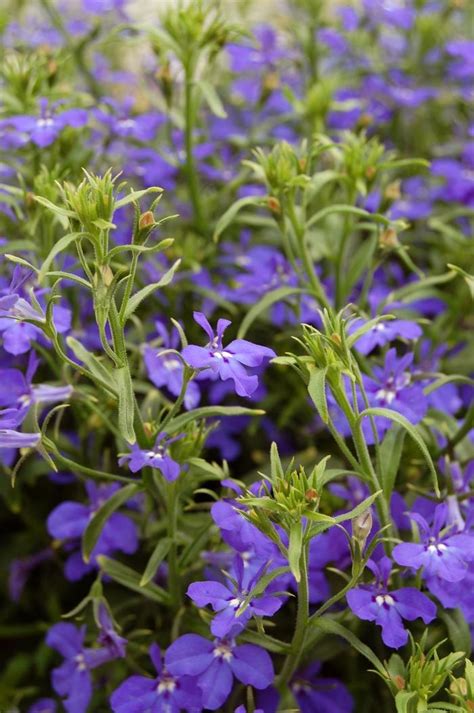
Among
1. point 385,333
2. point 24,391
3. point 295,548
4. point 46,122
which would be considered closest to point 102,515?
point 24,391

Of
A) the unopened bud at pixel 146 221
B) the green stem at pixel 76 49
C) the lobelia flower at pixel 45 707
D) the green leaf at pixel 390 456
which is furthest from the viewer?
the green stem at pixel 76 49

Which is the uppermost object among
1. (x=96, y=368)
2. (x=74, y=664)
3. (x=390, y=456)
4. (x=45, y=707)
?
(x=96, y=368)

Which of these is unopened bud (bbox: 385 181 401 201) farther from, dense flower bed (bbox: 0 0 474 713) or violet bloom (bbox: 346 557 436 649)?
violet bloom (bbox: 346 557 436 649)

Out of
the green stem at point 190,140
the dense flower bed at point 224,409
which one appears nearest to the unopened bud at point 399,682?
the dense flower bed at point 224,409

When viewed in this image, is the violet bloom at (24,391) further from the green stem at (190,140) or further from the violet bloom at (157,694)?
the green stem at (190,140)

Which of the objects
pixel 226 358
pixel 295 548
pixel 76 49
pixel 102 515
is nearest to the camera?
pixel 295 548

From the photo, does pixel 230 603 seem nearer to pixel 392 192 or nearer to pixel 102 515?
pixel 102 515

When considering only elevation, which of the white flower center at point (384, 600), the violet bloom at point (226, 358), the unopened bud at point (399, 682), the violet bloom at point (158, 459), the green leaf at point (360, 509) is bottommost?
the unopened bud at point (399, 682)
